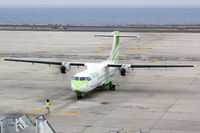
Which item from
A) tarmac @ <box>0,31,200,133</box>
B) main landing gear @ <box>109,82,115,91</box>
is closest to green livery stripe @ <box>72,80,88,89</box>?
tarmac @ <box>0,31,200,133</box>

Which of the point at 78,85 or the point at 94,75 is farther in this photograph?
the point at 94,75

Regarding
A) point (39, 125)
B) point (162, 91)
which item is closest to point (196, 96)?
point (162, 91)

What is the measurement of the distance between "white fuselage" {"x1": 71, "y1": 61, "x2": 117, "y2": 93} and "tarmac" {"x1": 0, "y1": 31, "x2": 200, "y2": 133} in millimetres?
1264

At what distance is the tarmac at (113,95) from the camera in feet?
107

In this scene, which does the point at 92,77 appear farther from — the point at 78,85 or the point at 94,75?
the point at 78,85

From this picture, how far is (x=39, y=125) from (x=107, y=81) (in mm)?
28126

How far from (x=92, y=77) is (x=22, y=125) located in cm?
2372

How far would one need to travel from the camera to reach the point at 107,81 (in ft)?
147

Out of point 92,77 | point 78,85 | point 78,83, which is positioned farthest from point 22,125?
point 92,77

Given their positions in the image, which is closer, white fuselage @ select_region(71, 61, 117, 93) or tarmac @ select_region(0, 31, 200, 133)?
tarmac @ select_region(0, 31, 200, 133)

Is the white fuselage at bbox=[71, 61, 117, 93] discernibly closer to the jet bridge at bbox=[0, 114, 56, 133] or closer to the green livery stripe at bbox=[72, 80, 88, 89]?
the green livery stripe at bbox=[72, 80, 88, 89]

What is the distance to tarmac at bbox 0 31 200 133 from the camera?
32531 millimetres

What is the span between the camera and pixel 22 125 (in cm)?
1723

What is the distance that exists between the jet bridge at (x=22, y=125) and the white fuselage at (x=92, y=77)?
21.9m
